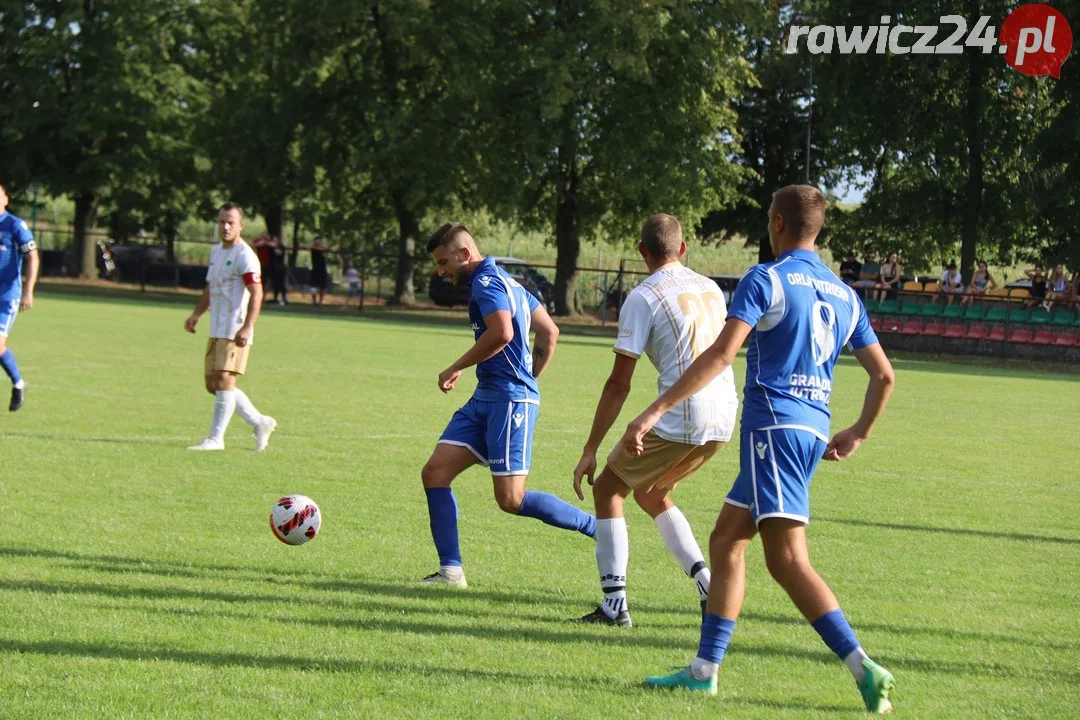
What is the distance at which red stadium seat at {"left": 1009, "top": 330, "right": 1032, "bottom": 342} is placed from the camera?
102ft

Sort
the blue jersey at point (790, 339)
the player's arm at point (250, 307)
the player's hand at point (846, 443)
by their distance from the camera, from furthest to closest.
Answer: the player's arm at point (250, 307), the player's hand at point (846, 443), the blue jersey at point (790, 339)

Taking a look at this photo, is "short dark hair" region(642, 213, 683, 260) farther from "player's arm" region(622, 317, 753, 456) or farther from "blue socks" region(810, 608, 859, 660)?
"blue socks" region(810, 608, 859, 660)

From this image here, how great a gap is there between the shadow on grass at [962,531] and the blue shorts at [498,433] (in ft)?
10.5

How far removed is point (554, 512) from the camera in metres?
6.70

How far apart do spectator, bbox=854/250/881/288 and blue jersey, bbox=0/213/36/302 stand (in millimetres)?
24328

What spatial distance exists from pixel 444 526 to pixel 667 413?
5.10ft

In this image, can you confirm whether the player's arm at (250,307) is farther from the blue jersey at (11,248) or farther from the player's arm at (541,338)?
the player's arm at (541,338)

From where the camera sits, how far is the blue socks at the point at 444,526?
664 centimetres

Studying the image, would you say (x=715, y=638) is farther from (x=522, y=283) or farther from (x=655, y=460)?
(x=522, y=283)

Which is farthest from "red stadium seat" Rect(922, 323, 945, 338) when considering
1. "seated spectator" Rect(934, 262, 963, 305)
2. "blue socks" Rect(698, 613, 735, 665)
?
"blue socks" Rect(698, 613, 735, 665)

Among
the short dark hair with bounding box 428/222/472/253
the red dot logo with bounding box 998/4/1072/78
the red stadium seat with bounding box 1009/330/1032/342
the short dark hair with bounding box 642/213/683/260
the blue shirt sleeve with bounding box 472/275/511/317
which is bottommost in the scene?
the red stadium seat with bounding box 1009/330/1032/342

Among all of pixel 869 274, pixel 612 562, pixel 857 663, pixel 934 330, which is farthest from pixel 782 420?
pixel 869 274

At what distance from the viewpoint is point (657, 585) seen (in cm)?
684

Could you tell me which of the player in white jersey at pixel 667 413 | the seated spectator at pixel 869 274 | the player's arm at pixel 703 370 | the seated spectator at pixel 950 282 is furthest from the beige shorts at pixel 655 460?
the seated spectator at pixel 950 282
